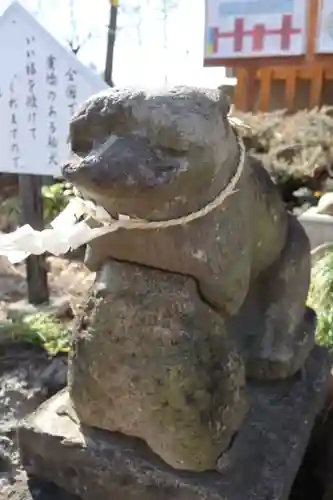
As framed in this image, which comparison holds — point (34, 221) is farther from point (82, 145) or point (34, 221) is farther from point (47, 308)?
point (82, 145)

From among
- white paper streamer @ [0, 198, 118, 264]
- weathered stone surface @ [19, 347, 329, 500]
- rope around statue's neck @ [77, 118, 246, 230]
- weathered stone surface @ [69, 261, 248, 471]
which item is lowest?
weathered stone surface @ [19, 347, 329, 500]

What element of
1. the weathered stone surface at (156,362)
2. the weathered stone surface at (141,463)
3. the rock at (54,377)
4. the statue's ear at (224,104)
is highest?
the statue's ear at (224,104)

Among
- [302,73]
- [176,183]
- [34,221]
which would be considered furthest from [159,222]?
[302,73]

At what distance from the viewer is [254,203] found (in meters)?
0.91

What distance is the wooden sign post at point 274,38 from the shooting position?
4.59m

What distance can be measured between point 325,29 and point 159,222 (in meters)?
4.31

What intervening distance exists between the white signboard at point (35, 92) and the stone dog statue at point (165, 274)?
4.22 ft

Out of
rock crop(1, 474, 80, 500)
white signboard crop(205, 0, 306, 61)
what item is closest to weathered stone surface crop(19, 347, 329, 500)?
rock crop(1, 474, 80, 500)

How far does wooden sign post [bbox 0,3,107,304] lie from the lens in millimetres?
2057

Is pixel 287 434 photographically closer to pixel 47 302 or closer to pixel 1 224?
pixel 47 302

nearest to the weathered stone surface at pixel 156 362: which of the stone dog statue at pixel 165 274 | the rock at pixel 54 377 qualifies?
the stone dog statue at pixel 165 274

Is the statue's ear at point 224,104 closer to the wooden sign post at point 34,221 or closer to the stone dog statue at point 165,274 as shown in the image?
the stone dog statue at point 165,274

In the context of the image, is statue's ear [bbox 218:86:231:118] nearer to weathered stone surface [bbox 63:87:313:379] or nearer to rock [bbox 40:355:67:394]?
weathered stone surface [bbox 63:87:313:379]

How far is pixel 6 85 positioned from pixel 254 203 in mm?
1477
